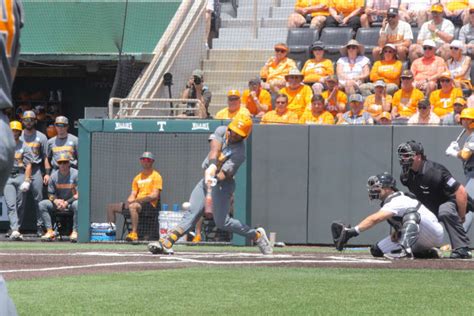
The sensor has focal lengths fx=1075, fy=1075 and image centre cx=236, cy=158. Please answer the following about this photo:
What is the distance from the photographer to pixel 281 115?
1655 centimetres

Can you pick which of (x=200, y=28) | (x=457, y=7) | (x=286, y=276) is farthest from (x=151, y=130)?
(x=286, y=276)

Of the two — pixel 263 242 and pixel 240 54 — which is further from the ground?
pixel 240 54

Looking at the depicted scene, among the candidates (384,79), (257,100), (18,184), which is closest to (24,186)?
(18,184)

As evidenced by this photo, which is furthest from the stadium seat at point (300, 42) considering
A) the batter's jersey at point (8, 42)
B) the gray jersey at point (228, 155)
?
the batter's jersey at point (8, 42)

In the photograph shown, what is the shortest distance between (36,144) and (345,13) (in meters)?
5.79

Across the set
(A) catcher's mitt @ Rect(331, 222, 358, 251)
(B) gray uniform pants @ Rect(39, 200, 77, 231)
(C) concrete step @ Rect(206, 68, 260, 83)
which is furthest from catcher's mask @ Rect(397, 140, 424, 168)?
(C) concrete step @ Rect(206, 68, 260, 83)

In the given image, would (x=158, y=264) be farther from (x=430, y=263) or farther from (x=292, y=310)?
(x=292, y=310)

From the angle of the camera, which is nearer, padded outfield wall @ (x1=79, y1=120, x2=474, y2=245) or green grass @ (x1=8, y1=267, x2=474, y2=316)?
green grass @ (x1=8, y1=267, x2=474, y2=316)

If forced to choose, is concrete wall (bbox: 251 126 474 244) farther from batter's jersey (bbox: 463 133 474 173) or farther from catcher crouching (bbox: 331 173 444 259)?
catcher crouching (bbox: 331 173 444 259)

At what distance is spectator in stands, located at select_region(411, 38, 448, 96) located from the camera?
53.7 ft

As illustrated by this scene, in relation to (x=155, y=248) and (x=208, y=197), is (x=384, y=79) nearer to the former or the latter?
(x=208, y=197)

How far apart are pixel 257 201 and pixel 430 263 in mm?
5972

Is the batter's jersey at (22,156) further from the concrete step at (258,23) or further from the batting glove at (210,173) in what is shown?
the batting glove at (210,173)

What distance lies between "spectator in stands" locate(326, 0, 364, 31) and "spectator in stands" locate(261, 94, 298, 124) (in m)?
2.72
